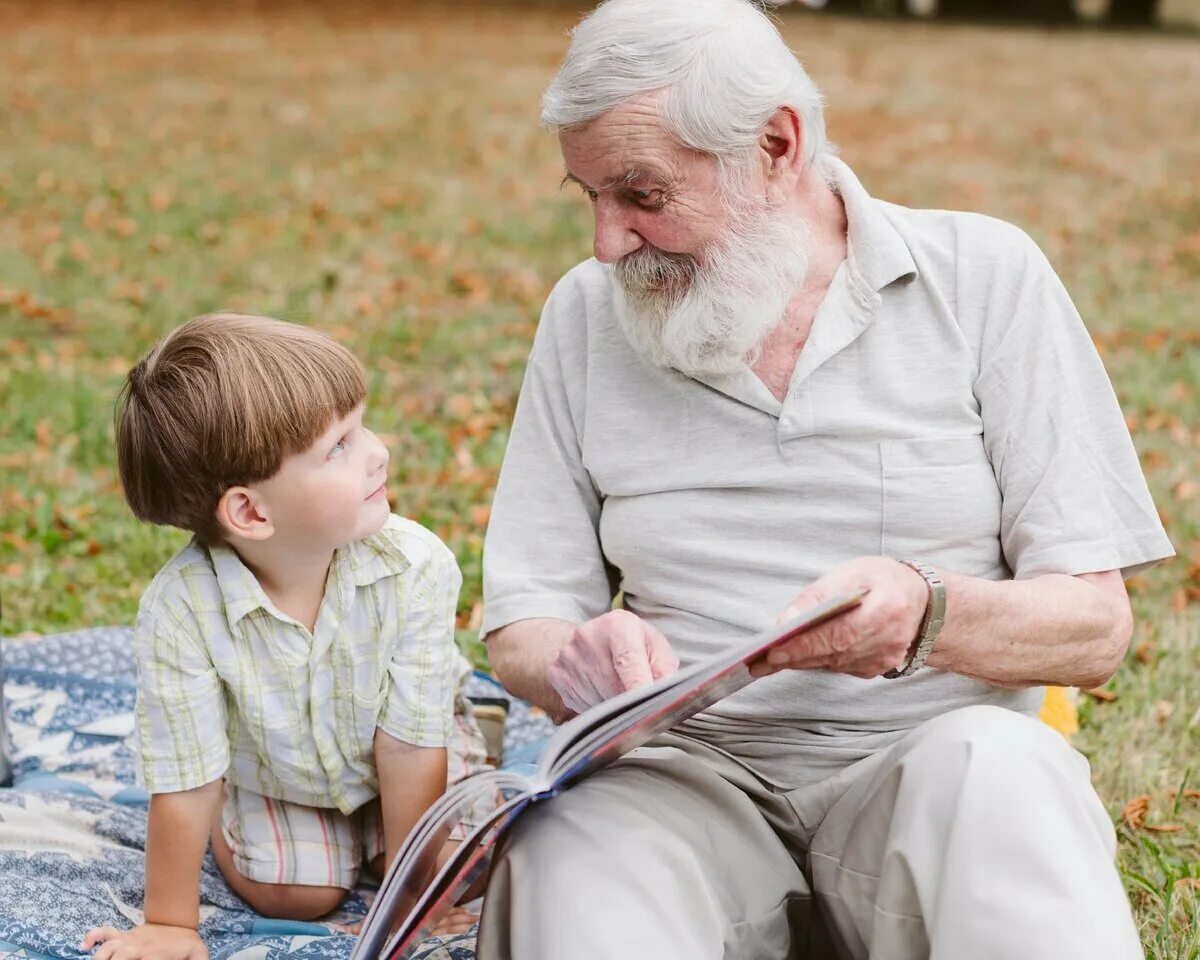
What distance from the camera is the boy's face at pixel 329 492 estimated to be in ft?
8.38

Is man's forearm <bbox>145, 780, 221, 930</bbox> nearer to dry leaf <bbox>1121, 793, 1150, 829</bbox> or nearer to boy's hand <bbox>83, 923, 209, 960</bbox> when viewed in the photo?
boy's hand <bbox>83, 923, 209, 960</bbox>

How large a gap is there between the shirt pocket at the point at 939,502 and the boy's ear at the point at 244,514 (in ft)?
3.38

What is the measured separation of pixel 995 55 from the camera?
16.5m

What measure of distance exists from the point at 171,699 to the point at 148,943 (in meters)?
0.42

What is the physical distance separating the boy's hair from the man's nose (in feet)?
1.54

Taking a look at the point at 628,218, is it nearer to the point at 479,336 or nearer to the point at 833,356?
the point at 833,356

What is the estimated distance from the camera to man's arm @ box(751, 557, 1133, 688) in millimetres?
2162

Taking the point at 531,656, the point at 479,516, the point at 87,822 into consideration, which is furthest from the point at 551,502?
the point at 479,516

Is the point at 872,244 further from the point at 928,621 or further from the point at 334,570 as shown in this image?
the point at 334,570

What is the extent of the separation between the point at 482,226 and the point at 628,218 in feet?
23.0

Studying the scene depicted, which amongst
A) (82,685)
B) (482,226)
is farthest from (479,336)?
(82,685)

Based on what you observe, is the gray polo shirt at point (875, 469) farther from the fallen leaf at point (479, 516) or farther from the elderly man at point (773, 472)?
the fallen leaf at point (479, 516)

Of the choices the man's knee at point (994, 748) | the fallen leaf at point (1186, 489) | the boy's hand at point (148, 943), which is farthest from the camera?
the fallen leaf at point (1186, 489)

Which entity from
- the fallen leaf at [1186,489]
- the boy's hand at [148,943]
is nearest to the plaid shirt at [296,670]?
the boy's hand at [148,943]
